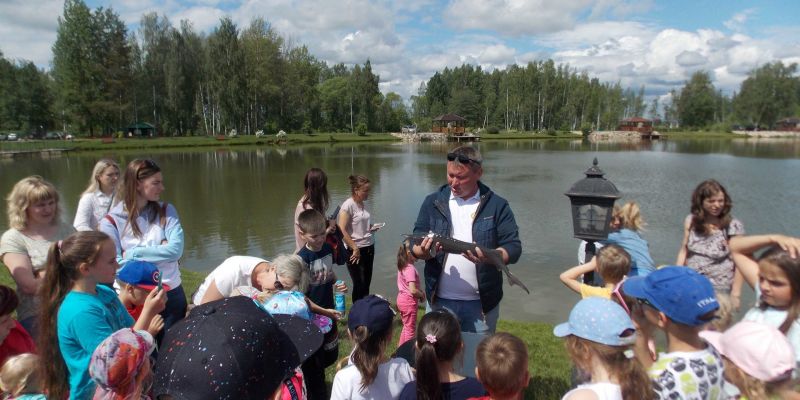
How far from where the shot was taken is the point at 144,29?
180ft

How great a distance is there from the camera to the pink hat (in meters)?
1.88

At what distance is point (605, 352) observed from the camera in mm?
2172

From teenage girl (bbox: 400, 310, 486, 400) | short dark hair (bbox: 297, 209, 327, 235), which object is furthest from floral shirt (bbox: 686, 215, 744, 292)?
short dark hair (bbox: 297, 209, 327, 235)

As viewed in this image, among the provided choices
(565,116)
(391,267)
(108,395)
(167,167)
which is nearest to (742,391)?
(108,395)

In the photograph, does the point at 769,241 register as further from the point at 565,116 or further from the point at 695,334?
the point at 565,116

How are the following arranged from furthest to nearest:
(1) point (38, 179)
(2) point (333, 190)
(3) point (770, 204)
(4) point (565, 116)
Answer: (4) point (565, 116) < (2) point (333, 190) < (3) point (770, 204) < (1) point (38, 179)

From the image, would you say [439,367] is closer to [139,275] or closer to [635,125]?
[139,275]

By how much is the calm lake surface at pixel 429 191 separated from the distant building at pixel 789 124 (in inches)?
3015

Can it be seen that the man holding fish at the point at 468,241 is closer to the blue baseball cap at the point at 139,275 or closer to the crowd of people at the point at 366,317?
the crowd of people at the point at 366,317

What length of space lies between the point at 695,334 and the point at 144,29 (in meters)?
66.0

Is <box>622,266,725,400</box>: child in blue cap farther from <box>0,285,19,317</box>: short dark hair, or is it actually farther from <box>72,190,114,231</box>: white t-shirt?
<box>72,190,114,231</box>: white t-shirt

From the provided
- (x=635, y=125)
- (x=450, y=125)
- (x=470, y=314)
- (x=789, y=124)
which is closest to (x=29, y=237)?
(x=470, y=314)

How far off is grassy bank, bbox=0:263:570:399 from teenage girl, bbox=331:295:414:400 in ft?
5.51

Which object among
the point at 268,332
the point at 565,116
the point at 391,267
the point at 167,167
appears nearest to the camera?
the point at 268,332
